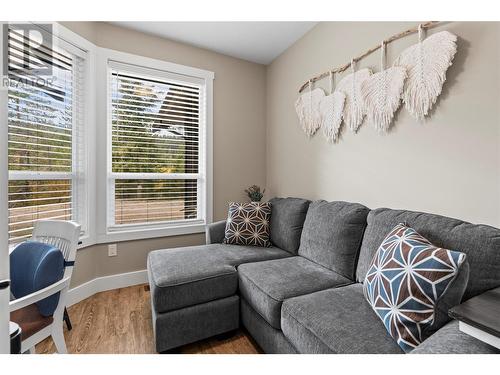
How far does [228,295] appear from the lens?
1.77m

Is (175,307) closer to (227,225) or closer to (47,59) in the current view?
(227,225)

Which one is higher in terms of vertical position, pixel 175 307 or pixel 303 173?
pixel 303 173

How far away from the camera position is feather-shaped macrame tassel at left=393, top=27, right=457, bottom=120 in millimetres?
1418

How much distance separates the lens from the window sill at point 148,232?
248 centimetres

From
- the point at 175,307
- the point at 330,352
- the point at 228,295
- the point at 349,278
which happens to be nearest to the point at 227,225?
the point at 228,295

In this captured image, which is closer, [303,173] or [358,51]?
[358,51]

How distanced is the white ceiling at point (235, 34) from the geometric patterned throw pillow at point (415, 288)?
2.26 metres

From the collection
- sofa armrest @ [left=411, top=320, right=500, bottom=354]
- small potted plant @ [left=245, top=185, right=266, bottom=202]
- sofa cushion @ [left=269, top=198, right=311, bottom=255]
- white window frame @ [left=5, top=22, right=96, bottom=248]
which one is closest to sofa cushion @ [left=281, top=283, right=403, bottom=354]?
sofa armrest @ [left=411, top=320, right=500, bottom=354]

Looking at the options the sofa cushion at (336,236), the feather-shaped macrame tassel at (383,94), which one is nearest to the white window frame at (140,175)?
→ the sofa cushion at (336,236)

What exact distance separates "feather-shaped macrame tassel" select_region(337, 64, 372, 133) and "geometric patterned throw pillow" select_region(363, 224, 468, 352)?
1169 mm

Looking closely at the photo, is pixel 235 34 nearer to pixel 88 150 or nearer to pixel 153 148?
pixel 153 148

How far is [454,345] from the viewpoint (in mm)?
791
